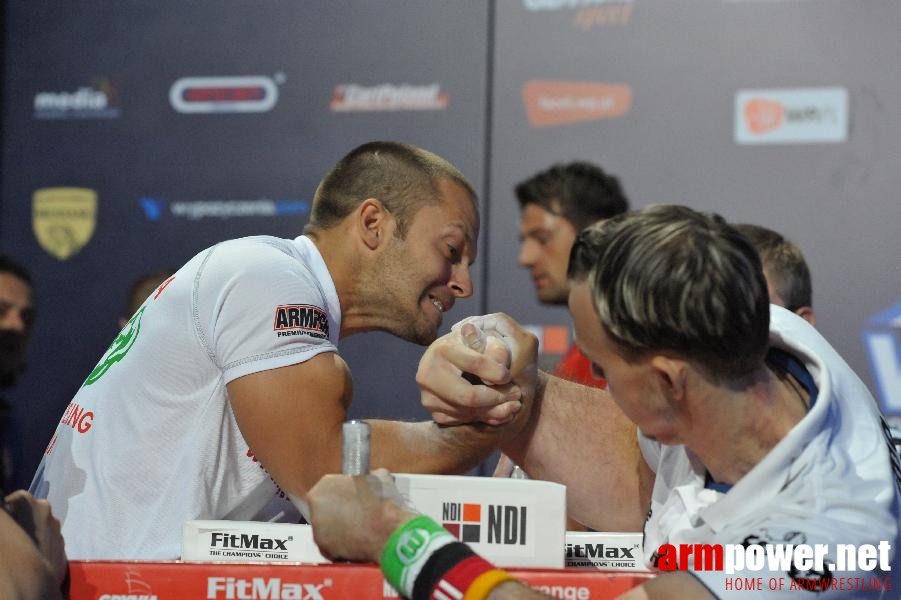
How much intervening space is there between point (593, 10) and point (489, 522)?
9.51 ft

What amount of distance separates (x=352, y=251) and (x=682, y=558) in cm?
108

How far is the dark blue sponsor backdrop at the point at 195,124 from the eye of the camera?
406 centimetres

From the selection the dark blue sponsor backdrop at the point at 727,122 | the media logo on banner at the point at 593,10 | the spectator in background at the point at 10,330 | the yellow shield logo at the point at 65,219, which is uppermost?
the media logo on banner at the point at 593,10

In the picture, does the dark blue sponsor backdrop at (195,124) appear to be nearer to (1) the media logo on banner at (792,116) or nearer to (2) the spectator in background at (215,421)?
(1) the media logo on banner at (792,116)

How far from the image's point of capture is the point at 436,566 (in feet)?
4.18

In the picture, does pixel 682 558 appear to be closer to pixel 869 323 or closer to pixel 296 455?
pixel 296 455

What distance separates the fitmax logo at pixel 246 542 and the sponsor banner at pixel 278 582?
12cm

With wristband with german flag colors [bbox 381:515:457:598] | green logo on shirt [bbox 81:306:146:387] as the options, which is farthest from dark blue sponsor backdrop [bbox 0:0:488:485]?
wristband with german flag colors [bbox 381:515:457:598]

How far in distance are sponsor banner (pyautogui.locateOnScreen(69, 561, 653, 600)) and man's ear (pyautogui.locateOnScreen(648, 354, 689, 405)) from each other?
22 centimetres

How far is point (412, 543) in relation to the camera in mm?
1302

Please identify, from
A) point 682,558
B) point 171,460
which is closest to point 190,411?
point 171,460

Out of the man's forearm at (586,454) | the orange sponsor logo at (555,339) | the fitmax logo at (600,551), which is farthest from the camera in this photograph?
the orange sponsor logo at (555,339)

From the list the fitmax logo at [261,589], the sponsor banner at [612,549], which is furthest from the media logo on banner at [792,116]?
the fitmax logo at [261,589]

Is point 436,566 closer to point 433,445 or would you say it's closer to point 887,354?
point 433,445
